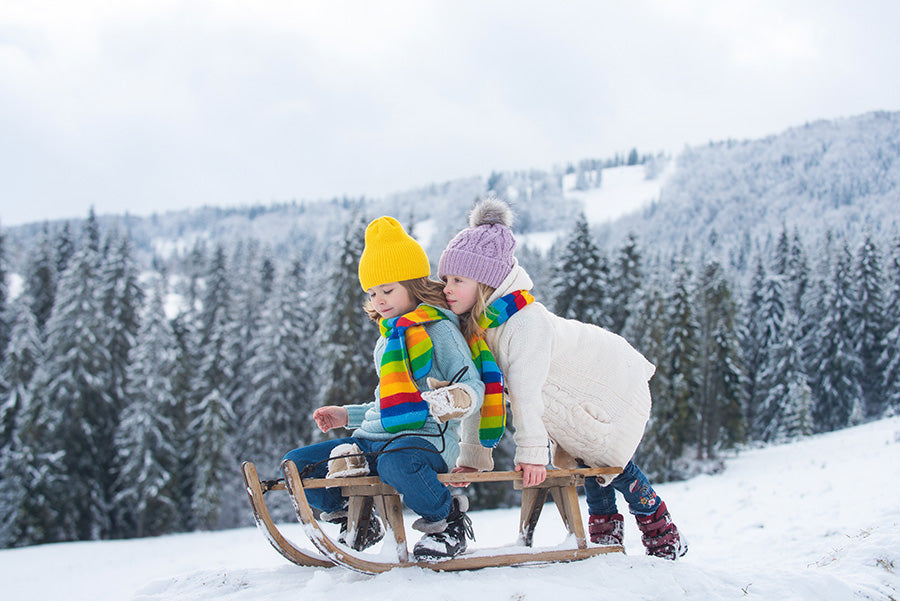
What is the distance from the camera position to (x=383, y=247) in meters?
3.88

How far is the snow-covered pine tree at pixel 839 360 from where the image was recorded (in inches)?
1462

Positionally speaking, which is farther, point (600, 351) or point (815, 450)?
point (815, 450)

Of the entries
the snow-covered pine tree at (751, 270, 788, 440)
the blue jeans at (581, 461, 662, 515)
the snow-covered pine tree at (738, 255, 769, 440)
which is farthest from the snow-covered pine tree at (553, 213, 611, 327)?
the blue jeans at (581, 461, 662, 515)

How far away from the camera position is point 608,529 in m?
4.36

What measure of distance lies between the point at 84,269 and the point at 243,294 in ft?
29.4

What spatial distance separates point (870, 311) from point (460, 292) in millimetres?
41914

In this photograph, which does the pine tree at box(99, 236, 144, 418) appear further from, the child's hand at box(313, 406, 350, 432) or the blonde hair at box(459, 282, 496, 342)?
the blonde hair at box(459, 282, 496, 342)

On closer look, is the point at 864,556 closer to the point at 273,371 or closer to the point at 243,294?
the point at 273,371

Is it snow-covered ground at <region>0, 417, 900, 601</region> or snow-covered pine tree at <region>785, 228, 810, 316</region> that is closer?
snow-covered ground at <region>0, 417, 900, 601</region>

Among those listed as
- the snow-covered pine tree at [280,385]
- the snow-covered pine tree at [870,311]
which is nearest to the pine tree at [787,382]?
the snow-covered pine tree at [870,311]

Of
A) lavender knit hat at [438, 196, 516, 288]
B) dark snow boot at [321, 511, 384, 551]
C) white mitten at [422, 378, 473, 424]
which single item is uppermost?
lavender knit hat at [438, 196, 516, 288]

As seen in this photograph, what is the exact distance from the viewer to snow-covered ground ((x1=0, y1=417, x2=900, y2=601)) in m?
3.24

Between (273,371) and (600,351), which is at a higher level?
(600,351)

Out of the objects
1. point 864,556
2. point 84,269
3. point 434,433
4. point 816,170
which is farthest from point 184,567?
point 816,170
